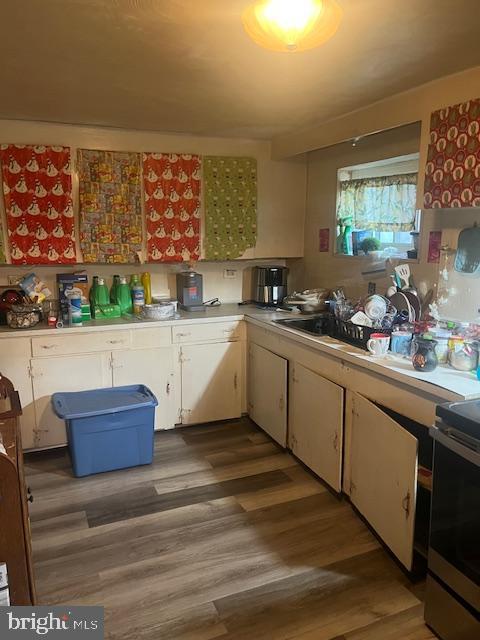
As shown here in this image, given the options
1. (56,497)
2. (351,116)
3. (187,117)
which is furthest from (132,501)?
(351,116)

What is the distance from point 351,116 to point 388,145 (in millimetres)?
310

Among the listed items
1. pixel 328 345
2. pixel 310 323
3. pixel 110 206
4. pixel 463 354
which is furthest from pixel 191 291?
pixel 463 354

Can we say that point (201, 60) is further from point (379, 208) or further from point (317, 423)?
point (317, 423)

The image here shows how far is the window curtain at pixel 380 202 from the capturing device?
2.92 meters

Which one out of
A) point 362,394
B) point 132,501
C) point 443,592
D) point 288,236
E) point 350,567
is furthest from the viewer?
point 288,236

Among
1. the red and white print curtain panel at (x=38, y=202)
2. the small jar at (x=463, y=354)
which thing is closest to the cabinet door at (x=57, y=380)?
the red and white print curtain panel at (x=38, y=202)

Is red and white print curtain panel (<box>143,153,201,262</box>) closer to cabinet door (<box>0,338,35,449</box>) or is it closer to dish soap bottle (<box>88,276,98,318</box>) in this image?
dish soap bottle (<box>88,276,98,318</box>)

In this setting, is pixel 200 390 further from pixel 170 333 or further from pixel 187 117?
pixel 187 117

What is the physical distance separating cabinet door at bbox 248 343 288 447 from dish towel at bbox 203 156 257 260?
80 centimetres

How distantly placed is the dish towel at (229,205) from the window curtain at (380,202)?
689 mm

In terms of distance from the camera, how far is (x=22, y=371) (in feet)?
9.88

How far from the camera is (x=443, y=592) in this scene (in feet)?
5.58

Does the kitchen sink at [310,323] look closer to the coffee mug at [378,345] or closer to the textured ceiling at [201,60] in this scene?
the coffee mug at [378,345]

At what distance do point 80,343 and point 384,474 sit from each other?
78.9 inches
